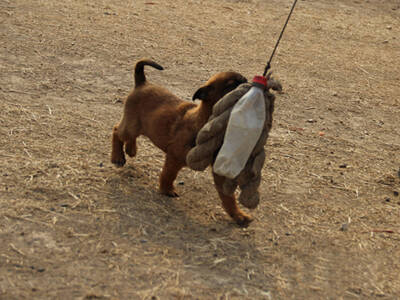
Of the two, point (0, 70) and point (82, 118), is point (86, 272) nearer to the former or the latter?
point (82, 118)

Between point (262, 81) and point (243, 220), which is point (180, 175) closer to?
point (243, 220)

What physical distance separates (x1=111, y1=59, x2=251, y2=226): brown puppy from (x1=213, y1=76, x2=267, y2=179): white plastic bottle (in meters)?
0.39

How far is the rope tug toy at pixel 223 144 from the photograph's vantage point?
456 cm

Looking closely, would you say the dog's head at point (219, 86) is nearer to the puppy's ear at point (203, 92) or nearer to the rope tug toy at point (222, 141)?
the puppy's ear at point (203, 92)

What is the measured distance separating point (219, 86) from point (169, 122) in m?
0.71

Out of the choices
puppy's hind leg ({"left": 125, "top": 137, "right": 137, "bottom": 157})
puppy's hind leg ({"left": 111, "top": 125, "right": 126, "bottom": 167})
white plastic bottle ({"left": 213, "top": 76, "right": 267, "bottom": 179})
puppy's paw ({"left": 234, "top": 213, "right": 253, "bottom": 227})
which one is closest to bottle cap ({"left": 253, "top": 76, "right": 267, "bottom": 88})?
white plastic bottle ({"left": 213, "top": 76, "right": 267, "bottom": 179})

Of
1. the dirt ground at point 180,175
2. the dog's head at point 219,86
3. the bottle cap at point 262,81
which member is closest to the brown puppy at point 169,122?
the dog's head at point 219,86

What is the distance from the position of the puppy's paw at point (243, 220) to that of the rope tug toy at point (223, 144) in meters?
0.37

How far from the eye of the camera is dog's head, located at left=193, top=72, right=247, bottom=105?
4846 millimetres

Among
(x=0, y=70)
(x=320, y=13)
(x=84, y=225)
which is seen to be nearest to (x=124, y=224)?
(x=84, y=225)

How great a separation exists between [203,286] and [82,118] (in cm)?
345

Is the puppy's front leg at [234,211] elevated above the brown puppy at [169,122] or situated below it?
below

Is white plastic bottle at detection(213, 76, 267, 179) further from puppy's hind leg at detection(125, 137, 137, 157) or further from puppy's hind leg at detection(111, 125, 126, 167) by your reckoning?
puppy's hind leg at detection(111, 125, 126, 167)

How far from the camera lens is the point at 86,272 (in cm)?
419
